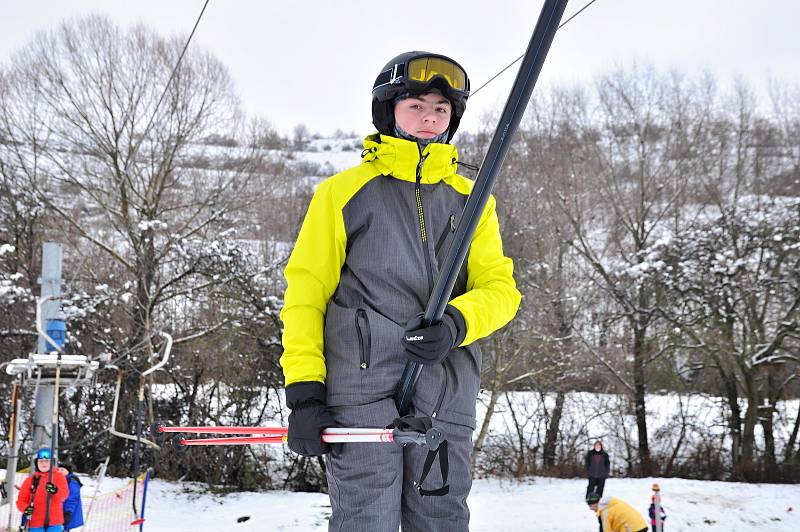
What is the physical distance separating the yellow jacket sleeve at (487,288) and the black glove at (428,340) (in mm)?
98

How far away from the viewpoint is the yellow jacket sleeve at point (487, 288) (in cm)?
144

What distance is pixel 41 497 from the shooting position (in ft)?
20.0

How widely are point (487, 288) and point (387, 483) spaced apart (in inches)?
18.6

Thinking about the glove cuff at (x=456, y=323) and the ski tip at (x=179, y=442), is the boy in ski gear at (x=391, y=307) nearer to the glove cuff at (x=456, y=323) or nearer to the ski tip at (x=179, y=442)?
the glove cuff at (x=456, y=323)

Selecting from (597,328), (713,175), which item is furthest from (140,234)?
(713,175)

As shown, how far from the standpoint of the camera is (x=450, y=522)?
1.43m

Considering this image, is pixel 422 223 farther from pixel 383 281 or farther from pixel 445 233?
pixel 383 281

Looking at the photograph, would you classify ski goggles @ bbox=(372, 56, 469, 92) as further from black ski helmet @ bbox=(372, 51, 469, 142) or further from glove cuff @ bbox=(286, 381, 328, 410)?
glove cuff @ bbox=(286, 381, 328, 410)

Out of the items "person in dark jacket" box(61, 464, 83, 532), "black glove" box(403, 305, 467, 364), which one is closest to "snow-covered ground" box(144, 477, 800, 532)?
"person in dark jacket" box(61, 464, 83, 532)

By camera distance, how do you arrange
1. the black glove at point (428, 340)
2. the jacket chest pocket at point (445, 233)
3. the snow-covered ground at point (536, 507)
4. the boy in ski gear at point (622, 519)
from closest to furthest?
the black glove at point (428, 340) < the jacket chest pocket at point (445, 233) < the boy in ski gear at point (622, 519) < the snow-covered ground at point (536, 507)

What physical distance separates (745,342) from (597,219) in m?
3.99

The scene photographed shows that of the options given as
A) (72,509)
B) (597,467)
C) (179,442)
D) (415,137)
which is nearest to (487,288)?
(415,137)

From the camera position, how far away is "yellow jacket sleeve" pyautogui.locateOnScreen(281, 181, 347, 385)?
4.77 ft

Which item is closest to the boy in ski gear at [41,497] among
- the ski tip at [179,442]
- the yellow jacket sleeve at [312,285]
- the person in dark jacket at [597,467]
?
the ski tip at [179,442]
